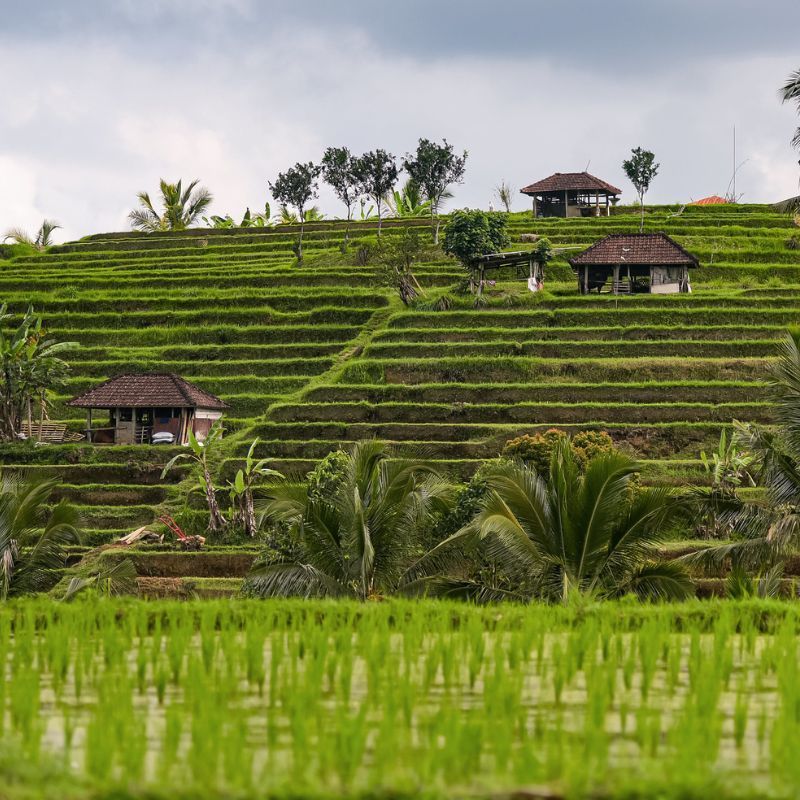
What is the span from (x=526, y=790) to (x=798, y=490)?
42.1 ft

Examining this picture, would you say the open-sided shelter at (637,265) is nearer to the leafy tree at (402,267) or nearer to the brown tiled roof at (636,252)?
the brown tiled roof at (636,252)

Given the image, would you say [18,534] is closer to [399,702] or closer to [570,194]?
[399,702]

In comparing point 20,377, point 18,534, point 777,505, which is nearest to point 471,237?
point 20,377

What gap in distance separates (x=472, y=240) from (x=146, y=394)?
47.9ft

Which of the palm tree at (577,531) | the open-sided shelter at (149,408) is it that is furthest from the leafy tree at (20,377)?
the palm tree at (577,531)

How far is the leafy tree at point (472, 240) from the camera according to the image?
152 feet

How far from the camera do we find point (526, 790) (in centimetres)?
608

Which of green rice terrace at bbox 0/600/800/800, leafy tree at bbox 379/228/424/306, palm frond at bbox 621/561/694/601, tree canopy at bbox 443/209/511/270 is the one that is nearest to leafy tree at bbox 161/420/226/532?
palm frond at bbox 621/561/694/601

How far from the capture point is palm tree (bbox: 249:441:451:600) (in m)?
17.7

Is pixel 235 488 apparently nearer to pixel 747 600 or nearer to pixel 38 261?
pixel 747 600

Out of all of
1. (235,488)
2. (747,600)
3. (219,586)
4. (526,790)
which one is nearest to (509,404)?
(235,488)

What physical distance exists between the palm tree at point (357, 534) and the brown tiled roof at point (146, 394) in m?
18.3

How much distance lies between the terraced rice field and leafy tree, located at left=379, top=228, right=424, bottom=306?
75cm

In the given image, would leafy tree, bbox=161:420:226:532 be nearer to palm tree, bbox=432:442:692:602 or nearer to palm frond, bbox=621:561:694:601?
palm tree, bbox=432:442:692:602
